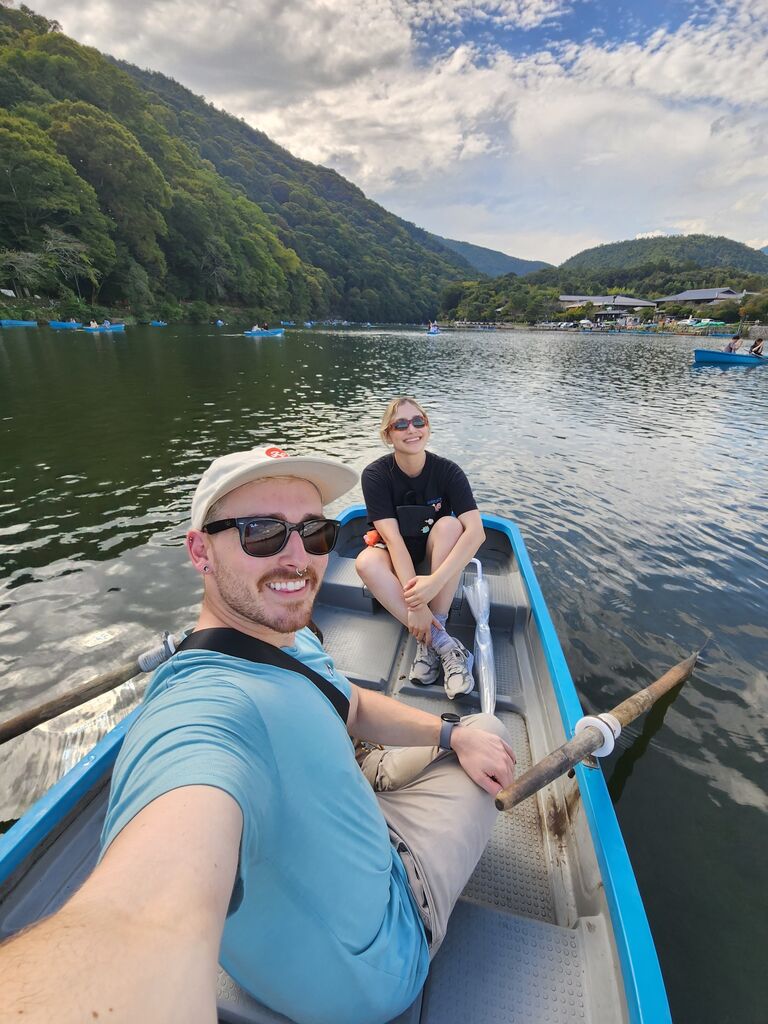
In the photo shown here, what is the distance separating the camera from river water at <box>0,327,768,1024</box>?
3260 mm

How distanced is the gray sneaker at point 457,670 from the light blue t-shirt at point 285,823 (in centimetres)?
212

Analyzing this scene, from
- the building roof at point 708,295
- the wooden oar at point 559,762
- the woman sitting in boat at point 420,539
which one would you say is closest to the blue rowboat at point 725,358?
the woman sitting in boat at point 420,539

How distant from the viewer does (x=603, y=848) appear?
2.01 meters

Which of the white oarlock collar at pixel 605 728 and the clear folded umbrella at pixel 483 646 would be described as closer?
the white oarlock collar at pixel 605 728

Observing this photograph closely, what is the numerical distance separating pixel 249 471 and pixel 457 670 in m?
2.66

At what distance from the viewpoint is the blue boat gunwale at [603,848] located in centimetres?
157

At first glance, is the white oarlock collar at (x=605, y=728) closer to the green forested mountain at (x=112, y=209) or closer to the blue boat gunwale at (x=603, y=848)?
the blue boat gunwale at (x=603, y=848)

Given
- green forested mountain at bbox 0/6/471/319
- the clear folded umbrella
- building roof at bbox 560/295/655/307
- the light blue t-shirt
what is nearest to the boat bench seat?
the clear folded umbrella

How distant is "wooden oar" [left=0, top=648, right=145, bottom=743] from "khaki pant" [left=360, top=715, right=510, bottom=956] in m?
1.90

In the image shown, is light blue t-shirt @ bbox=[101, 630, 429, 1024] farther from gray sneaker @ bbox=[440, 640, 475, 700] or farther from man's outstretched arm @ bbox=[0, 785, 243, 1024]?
gray sneaker @ bbox=[440, 640, 475, 700]

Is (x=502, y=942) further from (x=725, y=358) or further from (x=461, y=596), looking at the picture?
(x=725, y=358)

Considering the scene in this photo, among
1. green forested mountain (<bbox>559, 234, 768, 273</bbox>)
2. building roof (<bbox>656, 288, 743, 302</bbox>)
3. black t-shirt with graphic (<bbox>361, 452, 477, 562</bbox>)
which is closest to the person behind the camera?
black t-shirt with graphic (<bbox>361, 452, 477, 562</bbox>)

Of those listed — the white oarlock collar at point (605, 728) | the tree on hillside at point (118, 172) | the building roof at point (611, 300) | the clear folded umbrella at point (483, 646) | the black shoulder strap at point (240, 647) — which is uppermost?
the tree on hillside at point (118, 172)

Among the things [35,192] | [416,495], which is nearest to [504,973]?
[416,495]
